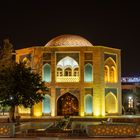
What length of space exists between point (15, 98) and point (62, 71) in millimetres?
14039

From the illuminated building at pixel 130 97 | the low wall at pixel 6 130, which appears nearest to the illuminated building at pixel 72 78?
the illuminated building at pixel 130 97

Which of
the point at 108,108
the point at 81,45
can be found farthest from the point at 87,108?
the point at 81,45

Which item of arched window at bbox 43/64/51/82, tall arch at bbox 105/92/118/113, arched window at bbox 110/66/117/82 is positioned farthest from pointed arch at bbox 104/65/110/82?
arched window at bbox 43/64/51/82

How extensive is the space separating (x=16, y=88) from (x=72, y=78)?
1357 cm

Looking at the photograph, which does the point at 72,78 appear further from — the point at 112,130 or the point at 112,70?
the point at 112,130

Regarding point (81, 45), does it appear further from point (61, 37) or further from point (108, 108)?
point (108, 108)

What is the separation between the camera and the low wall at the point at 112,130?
727 inches

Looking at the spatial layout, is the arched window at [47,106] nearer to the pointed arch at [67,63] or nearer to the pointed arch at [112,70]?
the pointed arch at [67,63]

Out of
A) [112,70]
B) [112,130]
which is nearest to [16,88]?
[112,130]

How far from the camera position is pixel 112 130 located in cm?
1853

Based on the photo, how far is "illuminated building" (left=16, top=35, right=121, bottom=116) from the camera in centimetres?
3991

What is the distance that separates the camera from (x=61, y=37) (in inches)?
1688

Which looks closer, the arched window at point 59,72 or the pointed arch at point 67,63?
the pointed arch at point 67,63

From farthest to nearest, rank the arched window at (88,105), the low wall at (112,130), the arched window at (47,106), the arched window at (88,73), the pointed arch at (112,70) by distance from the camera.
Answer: the pointed arch at (112,70) < the arched window at (88,73) < the arched window at (47,106) < the arched window at (88,105) < the low wall at (112,130)
